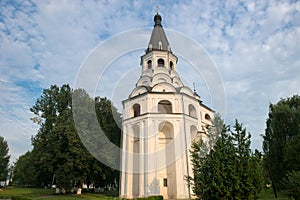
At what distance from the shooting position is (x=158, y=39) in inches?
1468

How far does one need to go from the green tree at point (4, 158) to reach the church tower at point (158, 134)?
1572 inches

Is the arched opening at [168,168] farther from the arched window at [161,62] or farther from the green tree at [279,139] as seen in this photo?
the green tree at [279,139]

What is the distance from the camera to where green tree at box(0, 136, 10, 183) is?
56.3m

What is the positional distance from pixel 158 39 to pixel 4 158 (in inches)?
1855

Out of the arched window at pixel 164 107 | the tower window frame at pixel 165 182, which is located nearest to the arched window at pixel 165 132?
the arched window at pixel 164 107

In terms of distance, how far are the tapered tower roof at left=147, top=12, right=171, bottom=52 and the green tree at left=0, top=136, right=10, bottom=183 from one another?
4345 cm

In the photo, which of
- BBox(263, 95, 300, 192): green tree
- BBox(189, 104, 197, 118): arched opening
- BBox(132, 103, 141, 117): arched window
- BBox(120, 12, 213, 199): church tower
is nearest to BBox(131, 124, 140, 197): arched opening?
BBox(120, 12, 213, 199): church tower

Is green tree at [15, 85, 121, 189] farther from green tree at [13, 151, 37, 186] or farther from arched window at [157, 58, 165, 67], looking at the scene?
arched window at [157, 58, 165, 67]

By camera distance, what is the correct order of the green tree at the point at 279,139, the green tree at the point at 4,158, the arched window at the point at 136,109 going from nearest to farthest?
the green tree at the point at 279,139
the arched window at the point at 136,109
the green tree at the point at 4,158

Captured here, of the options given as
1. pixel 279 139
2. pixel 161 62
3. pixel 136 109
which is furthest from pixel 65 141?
pixel 279 139

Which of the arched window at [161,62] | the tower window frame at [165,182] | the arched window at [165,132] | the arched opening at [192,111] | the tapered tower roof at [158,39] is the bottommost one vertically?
the tower window frame at [165,182]

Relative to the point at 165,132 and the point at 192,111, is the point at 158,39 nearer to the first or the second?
the point at 192,111

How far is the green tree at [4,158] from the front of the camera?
185 ft

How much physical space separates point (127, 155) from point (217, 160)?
19.4m
